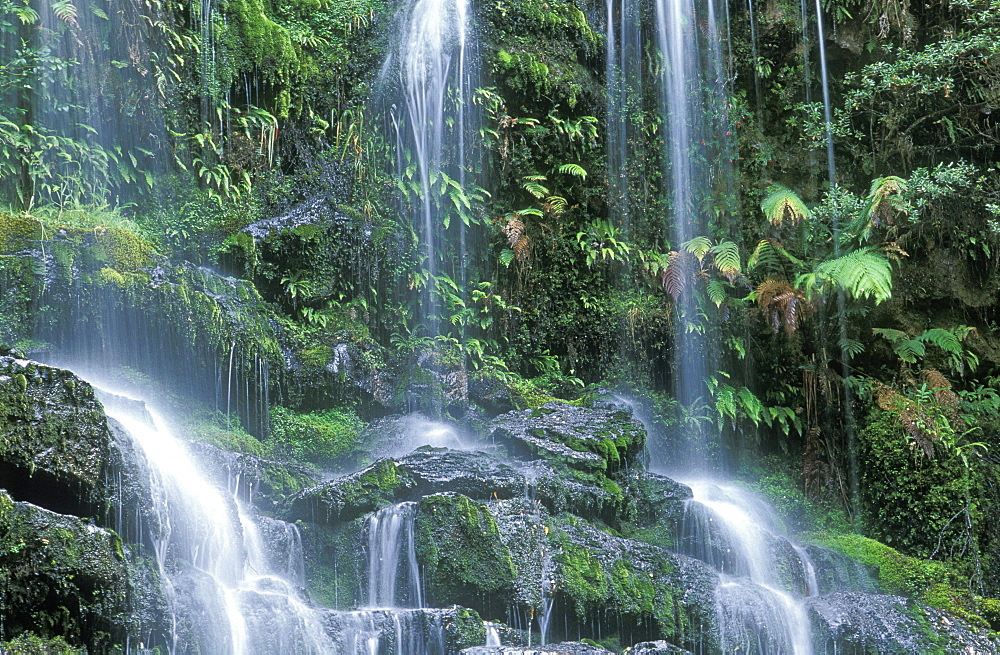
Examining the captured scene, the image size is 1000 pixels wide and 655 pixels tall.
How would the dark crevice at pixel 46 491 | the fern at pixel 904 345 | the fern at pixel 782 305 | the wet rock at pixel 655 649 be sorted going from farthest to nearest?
the fern at pixel 904 345 < the fern at pixel 782 305 < the wet rock at pixel 655 649 < the dark crevice at pixel 46 491

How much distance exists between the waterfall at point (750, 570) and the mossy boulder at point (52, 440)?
4407mm

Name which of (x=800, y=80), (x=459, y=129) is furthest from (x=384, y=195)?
(x=800, y=80)

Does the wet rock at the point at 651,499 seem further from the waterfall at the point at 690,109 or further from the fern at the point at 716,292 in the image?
the waterfall at the point at 690,109

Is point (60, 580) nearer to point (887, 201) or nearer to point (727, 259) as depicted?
point (727, 259)

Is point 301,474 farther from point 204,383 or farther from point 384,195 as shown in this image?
point 384,195

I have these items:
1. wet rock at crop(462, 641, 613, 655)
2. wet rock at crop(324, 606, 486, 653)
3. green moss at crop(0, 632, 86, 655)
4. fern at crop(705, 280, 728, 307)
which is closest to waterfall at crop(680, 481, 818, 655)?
wet rock at crop(462, 641, 613, 655)

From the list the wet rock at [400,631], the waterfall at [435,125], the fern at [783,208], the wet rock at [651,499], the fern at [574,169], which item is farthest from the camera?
the fern at [574,169]

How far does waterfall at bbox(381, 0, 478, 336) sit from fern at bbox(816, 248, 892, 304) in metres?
4.14

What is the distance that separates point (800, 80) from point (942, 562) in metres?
6.47

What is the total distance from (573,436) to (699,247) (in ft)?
10.9

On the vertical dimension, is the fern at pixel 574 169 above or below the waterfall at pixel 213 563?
above

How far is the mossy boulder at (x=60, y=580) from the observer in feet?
13.3

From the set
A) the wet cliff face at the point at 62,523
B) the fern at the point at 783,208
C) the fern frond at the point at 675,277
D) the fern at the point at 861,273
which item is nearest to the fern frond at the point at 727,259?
the fern frond at the point at 675,277

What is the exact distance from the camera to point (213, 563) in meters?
5.35
